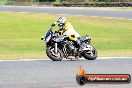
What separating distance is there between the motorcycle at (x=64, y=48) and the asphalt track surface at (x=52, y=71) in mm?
269

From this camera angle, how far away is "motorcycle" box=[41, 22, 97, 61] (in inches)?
502

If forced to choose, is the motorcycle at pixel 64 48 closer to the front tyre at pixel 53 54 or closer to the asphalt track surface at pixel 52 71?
the front tyre at pixel 53 54

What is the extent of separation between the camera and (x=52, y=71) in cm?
1030

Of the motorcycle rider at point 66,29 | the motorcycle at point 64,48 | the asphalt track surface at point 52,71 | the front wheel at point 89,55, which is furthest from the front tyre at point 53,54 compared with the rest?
the front wheel at point 89,55

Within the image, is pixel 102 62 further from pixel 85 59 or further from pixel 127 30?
pixel 127 30

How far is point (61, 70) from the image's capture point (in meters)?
10.5

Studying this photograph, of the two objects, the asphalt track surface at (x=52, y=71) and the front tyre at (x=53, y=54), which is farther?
the front tyre at (x=53, y=54)

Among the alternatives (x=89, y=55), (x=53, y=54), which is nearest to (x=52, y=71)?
(x=53, y=54)

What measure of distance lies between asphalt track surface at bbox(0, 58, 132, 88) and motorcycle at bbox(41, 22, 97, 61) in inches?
10.6

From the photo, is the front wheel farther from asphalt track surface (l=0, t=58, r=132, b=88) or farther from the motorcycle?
asphalt track surface (l=0, t=58, r=132, b=88)

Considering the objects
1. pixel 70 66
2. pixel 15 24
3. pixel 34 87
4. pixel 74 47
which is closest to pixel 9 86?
pixel 34 87

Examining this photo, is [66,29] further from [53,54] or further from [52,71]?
[52,71]

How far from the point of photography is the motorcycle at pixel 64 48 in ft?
41.9

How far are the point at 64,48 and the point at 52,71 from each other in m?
2.81
